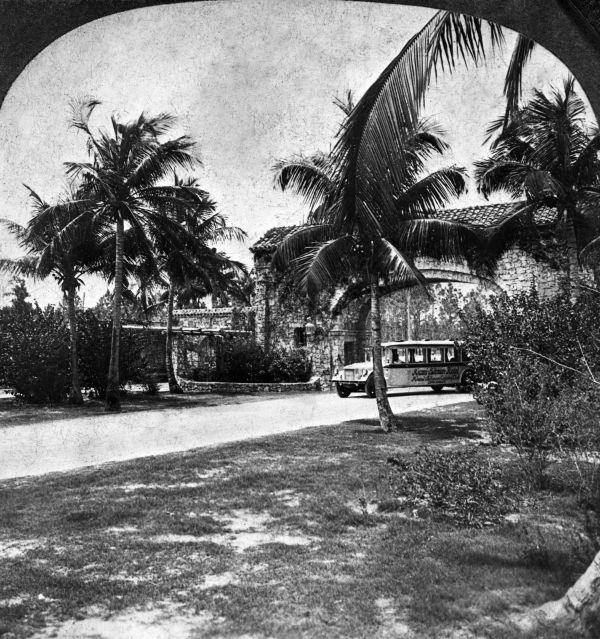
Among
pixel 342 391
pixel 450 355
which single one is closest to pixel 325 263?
pixel 342 391

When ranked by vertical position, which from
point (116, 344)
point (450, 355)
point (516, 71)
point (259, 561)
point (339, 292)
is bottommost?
point (259, 561)

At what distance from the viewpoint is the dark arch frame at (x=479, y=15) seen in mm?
2557

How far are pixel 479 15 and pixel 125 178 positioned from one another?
48.0ft

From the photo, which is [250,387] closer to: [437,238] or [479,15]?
[437,238]

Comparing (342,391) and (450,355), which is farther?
(450,355)

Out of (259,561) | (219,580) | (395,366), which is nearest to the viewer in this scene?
(219,580)

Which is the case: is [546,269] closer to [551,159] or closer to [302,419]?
[551,159]

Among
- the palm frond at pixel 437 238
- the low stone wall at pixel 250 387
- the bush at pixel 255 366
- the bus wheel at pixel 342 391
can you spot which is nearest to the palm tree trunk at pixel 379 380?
the palm frond at pixel 437 238

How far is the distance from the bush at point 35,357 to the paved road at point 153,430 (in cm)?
421

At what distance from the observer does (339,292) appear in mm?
24984

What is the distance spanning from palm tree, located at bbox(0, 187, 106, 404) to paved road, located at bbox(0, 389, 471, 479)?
14.5ft

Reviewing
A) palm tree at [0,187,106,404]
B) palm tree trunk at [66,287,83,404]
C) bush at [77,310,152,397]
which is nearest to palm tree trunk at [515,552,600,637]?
palm tree at [0,187,106,404]

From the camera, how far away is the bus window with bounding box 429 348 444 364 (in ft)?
70.2

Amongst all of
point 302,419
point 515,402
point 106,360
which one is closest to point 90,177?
point 106,360
